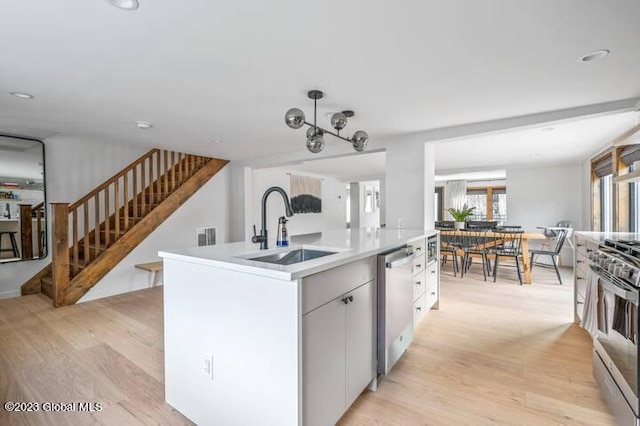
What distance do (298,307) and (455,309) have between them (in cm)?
283

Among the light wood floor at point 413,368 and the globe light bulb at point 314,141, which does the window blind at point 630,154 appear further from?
the globe light bulb at point 314,141

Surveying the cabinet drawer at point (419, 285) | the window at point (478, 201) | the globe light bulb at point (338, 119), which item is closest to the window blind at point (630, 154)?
the cabinet drawer at point (419, 285)

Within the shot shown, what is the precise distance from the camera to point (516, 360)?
2326 millimetres

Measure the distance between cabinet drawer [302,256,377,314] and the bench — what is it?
3.46 metres

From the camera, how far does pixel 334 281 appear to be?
149 cm

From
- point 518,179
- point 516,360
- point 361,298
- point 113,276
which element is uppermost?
point 518,179

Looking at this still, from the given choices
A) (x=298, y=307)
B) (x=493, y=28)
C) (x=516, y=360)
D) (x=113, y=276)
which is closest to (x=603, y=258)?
(x=516, y=360)

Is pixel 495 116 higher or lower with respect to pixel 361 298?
higher

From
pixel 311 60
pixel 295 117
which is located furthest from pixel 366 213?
pixel 311 60

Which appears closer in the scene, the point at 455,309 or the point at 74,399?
the point at 74,399

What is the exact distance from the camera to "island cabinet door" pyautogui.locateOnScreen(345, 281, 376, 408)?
5.33 ft

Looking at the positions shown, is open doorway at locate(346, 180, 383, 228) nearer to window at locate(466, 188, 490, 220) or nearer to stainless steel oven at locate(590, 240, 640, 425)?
window at locate(466, 188, 490, 220)

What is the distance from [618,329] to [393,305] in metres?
1.17

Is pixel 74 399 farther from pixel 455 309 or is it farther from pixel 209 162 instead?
pixel 209 162
